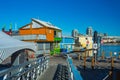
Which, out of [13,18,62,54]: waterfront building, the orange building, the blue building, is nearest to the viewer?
[13,18,62,54]: waterfront building

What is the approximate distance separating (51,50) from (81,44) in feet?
61.7

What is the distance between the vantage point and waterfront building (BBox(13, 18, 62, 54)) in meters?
42.7

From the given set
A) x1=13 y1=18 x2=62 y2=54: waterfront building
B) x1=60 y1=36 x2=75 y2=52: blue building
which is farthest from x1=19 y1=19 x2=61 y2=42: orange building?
x1=60 y1=36 x2=75 y2=52: blue building

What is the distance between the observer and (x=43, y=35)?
4438 centimetres

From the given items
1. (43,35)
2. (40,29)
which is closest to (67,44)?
(40,29)

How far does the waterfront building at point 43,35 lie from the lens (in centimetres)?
4272

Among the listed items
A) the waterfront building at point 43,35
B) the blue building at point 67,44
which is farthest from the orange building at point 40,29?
the blue building at point 67,44

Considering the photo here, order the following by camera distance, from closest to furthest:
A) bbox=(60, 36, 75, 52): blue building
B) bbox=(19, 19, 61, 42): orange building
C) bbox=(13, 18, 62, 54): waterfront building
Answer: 1. bbox=(13, 18, 62, 54): waterfront building
2. bbox=(19, 19, 61, 42): orange building
3. bbox=(60, 36, 75, 52): blue building

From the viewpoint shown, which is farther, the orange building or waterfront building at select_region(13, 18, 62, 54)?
the orange building

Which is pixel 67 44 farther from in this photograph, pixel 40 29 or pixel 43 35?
pixel 43 35

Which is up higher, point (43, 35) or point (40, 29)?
point (40, 29)

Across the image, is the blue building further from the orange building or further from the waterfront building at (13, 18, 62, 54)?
the orange building

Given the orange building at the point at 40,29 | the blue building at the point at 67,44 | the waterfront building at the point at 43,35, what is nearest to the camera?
the waterfront building at the point at 43,35

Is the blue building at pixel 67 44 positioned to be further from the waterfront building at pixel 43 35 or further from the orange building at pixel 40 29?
the orange building at pixel 40 29
